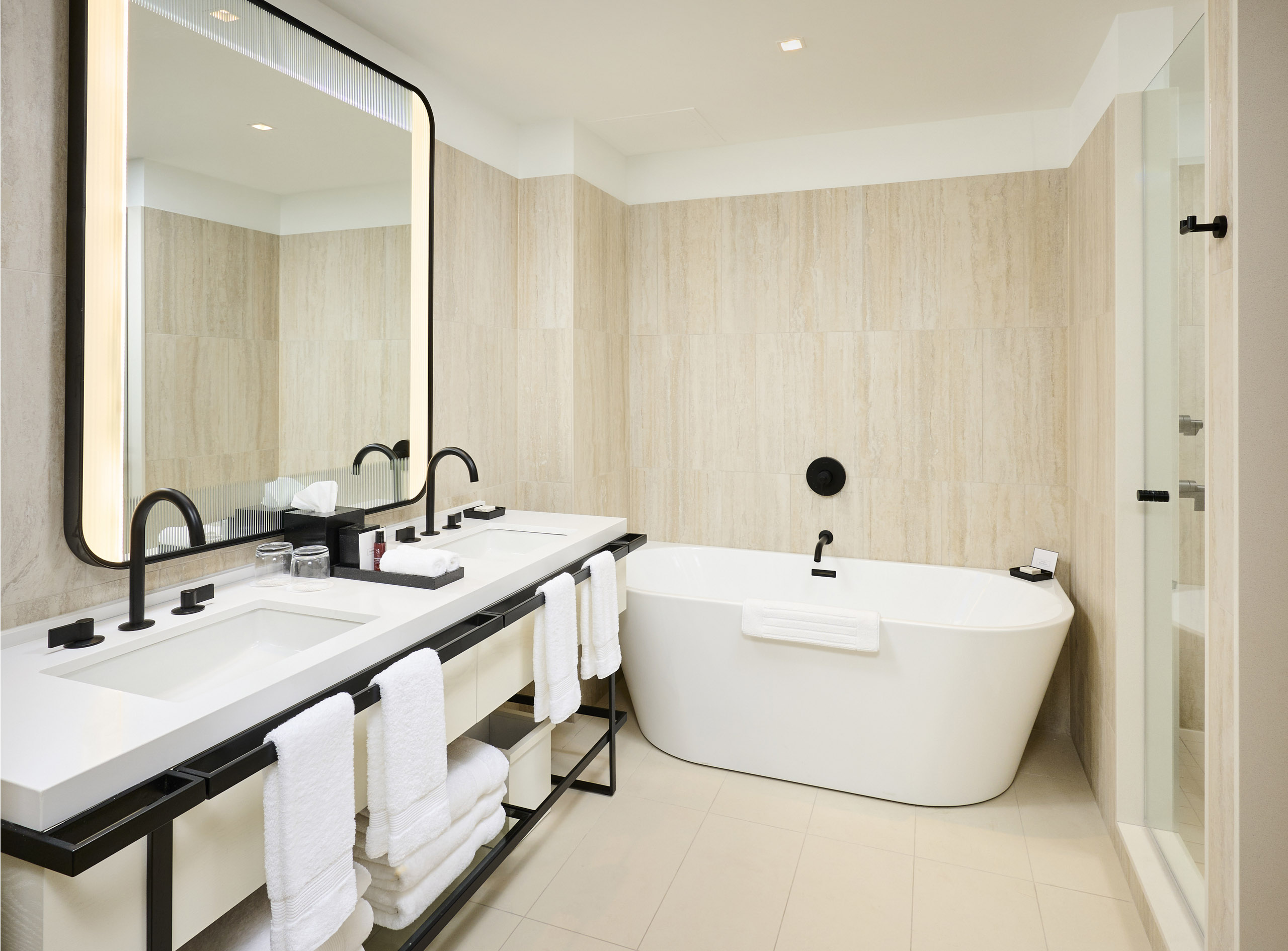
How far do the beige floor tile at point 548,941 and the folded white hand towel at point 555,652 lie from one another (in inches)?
20.0

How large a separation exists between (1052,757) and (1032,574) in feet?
2.24

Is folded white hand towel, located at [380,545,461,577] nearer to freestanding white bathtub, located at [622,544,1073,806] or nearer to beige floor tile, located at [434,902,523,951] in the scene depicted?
beige floor tile, located at [434,902,523,951]

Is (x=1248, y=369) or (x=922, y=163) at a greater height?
(x=922, y=163)

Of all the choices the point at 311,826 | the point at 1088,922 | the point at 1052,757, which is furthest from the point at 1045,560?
the point at 311,826

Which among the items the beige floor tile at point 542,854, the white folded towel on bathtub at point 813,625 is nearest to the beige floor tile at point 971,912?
the white folded towel on bathtub at point 813,625

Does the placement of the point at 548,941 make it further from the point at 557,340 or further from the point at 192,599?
the point at 557,340

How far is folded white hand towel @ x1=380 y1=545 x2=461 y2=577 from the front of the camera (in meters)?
1.78

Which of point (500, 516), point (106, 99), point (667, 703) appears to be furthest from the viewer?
point (667, 703)

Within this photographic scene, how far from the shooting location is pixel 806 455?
3.44 meters

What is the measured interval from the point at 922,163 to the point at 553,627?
2482 mm

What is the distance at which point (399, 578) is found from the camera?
178 centimetres

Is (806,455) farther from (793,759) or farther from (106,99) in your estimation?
(106,99)

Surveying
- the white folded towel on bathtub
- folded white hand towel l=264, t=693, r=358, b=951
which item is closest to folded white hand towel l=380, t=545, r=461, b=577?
folded white hand towel l=264, t=693, r=358, b=951

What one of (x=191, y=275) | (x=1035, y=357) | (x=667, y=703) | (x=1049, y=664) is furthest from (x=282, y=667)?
(x=1035, y=357)
